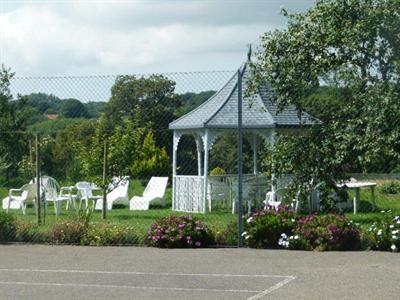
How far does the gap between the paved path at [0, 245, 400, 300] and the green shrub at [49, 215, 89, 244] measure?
0.58m

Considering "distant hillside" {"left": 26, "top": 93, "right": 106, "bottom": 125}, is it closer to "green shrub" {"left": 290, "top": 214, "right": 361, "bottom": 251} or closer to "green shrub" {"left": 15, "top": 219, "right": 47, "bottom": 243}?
"green shrub" {"left": 15, "top": 219, "right": 47, "bottom": 243}

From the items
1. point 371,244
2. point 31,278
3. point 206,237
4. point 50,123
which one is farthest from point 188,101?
point 31,278

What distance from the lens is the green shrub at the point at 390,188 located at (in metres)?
17.5

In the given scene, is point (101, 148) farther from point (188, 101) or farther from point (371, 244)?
point (371, 244)

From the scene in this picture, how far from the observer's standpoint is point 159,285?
985 centimetres

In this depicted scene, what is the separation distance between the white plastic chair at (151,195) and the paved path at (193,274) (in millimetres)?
11166

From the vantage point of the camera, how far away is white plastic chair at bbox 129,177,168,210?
24859mm

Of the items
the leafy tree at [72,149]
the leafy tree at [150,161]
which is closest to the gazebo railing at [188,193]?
the leafy tree at [150,161]

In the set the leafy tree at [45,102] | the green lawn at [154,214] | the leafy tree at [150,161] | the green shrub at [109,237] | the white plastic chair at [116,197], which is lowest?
the green shrub at [109,237]

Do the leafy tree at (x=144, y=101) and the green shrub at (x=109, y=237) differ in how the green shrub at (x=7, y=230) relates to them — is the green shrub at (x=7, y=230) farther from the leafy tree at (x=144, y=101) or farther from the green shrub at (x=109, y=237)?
the leafy tree at (x=144, y=101)

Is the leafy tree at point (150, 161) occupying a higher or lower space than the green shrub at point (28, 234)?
higher

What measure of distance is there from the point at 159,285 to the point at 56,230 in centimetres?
491

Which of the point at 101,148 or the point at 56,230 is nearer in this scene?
the point at 56,230

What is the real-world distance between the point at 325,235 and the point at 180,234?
2.34 m
